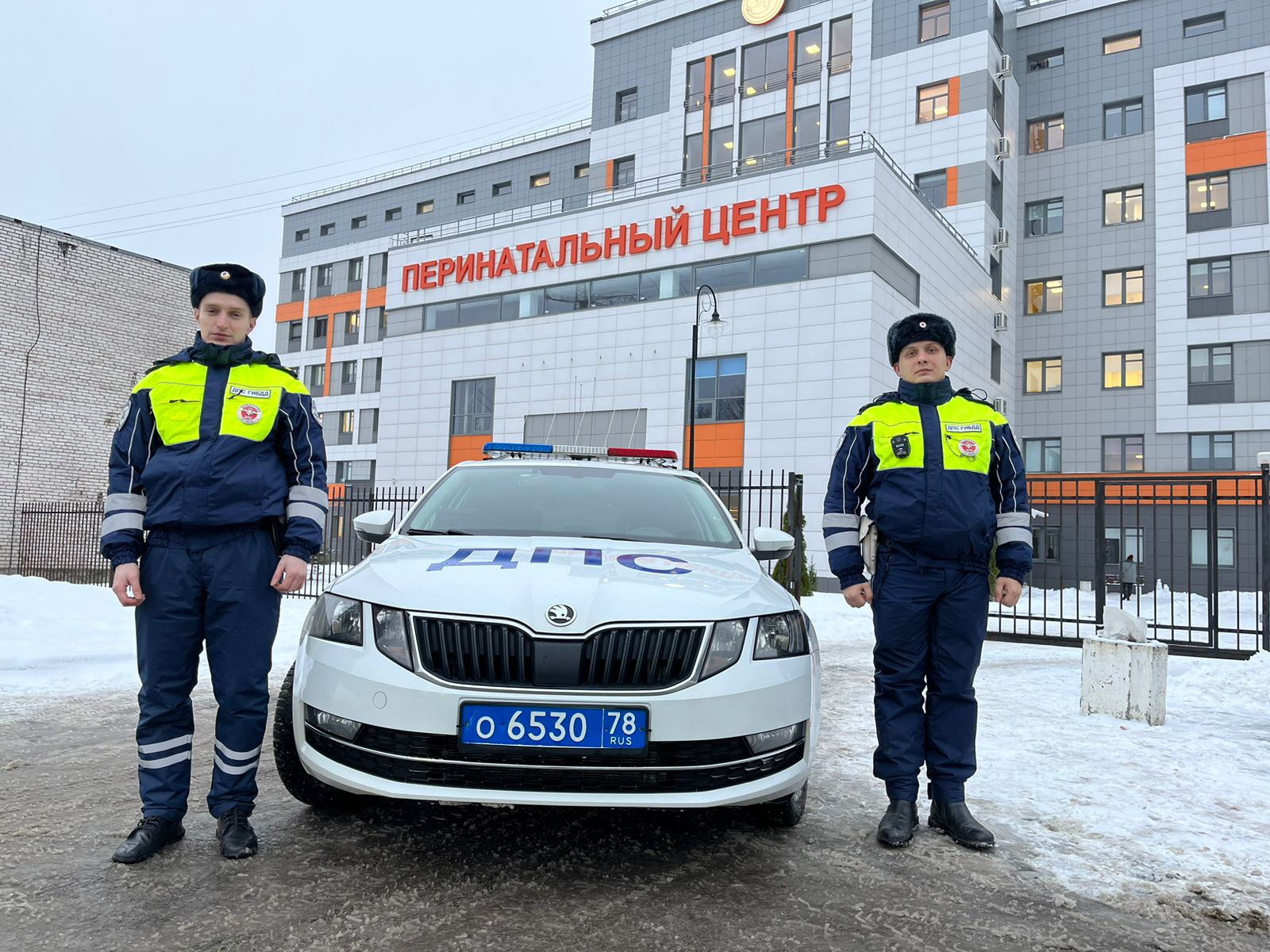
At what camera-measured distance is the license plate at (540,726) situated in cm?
260

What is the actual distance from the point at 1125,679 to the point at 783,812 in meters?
3.59

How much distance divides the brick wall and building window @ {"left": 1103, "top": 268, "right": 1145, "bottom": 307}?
2792 cm

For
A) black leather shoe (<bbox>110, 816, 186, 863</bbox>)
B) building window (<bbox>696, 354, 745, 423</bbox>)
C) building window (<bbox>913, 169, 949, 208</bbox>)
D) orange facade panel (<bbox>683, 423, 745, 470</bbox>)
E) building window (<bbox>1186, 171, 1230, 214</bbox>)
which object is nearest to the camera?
black leather shoe (<bbox>110, 816, 186, 863</bbox>)

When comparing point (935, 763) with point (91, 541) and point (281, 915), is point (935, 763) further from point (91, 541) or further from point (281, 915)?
point (91, 541)

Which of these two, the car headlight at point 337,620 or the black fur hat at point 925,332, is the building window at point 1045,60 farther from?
the car headlight at point 337,620

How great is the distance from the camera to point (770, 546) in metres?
3.89

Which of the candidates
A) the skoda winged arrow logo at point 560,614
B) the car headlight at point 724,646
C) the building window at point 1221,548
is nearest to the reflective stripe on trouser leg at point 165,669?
the skoda winged arrow logo at point 560,614

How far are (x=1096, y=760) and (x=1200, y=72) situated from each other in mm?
31904

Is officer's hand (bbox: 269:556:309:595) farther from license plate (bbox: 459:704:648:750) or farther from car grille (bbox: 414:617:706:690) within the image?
license plate (bbox: 459:704:648:750)

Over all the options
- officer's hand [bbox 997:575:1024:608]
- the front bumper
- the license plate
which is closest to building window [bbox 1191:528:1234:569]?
officer's hand [bbox 997:575:1024:608]

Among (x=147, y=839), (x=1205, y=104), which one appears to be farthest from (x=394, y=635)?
(x=1205, y=104)

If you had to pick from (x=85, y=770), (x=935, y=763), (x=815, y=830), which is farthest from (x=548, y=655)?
(x=85, y=770)

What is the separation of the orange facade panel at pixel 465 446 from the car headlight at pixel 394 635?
26098 mm

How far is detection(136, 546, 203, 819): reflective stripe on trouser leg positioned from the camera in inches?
117
